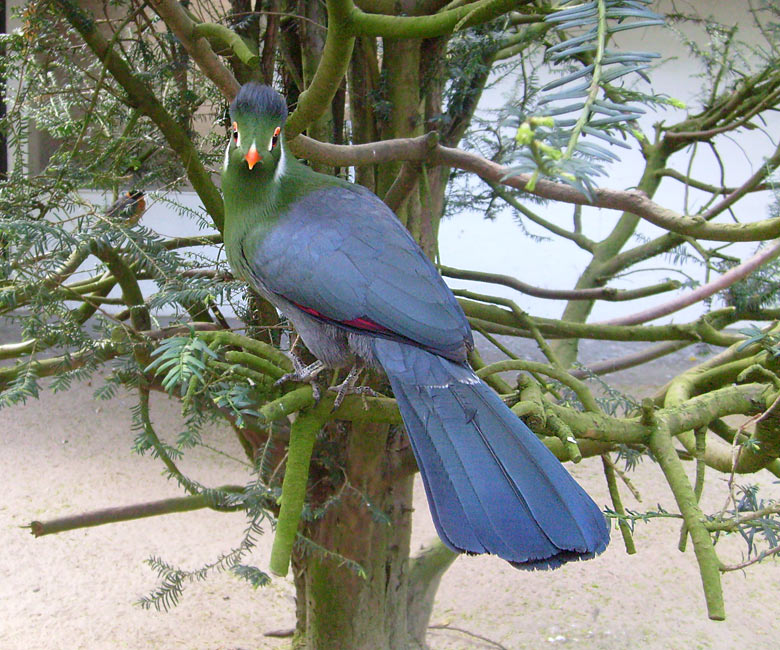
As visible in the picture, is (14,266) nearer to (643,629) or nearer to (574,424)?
(574,424)

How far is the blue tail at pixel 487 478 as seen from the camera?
0.77m

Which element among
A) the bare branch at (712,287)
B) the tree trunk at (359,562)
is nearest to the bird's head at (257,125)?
the tree trunk at (359,562)

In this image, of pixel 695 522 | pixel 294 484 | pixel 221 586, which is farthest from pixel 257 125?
pixel 221 586

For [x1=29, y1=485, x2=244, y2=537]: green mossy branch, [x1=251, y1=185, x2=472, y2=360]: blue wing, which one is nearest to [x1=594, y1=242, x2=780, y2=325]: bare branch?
[x1=251, y1=185, x2=472, y2=360]: blue wing

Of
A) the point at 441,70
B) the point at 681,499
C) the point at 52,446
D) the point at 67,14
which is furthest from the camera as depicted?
the point at 52,446

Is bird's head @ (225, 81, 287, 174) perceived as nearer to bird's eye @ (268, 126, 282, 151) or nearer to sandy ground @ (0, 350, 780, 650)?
bird's eye @ (268, 126, 282, 151)

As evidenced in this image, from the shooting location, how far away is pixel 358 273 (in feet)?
3.51

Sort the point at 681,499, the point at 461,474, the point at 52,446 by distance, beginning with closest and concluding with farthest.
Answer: the point at 461,474 < the point at 681,499 < the point at 52,446

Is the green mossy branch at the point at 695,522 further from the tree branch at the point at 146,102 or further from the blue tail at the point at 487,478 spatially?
the tree branch at the point at 146,102

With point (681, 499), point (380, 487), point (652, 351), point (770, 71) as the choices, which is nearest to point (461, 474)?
point (681, 499)

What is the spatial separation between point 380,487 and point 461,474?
81 centimetres

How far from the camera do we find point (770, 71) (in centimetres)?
162

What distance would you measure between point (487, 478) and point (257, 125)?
0.59 meters

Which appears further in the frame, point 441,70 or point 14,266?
point 441,70
